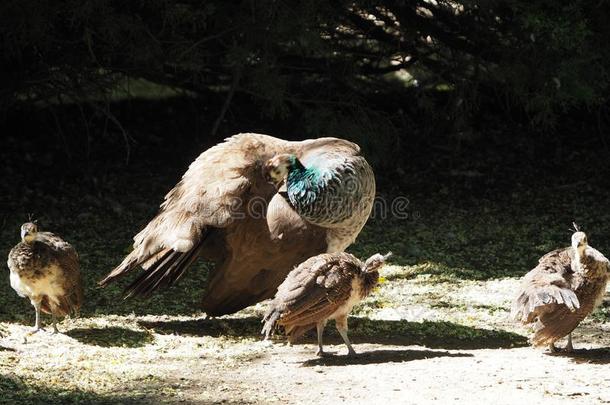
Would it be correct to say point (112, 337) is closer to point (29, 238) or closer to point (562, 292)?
point (29, 238)

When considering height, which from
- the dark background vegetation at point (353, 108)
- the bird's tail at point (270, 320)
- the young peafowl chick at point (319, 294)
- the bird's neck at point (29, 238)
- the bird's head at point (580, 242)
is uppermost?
the dark background vegetation at point (353, 108)

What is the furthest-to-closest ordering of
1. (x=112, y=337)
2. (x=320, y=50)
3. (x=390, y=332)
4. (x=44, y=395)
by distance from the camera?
(x=320, y=50) < (x=390, y=332) < (x=112, y=337) < (x=44, y=395)

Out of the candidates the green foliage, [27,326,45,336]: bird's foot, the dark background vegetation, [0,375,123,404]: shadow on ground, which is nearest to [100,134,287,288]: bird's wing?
[27,326,45,336]: bird's foot

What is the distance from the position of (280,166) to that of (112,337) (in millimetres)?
1466

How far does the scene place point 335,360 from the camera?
5449 millimetres

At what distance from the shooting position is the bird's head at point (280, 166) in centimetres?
627

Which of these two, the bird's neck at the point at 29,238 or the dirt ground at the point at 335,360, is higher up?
the bird's neck at the point at 29,238

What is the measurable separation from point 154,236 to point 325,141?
1.30 m

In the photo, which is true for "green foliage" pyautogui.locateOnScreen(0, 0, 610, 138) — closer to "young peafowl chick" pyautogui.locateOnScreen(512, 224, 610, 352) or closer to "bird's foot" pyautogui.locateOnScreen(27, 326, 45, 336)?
"bird's foot" pyautogui.locateOnScreen(27, 326, 45, 336)

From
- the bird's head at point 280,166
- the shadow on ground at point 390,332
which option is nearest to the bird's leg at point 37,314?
the shadow on ground at point 390,332

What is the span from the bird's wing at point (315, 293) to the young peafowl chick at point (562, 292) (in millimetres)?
946

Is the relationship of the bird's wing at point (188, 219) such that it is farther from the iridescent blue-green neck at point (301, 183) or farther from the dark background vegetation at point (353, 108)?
the dark background vegetation at point (353, 108)

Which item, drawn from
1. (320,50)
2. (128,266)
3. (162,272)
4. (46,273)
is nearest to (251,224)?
(162,272)

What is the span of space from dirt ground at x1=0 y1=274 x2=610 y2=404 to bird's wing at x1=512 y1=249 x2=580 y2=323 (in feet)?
0.88
